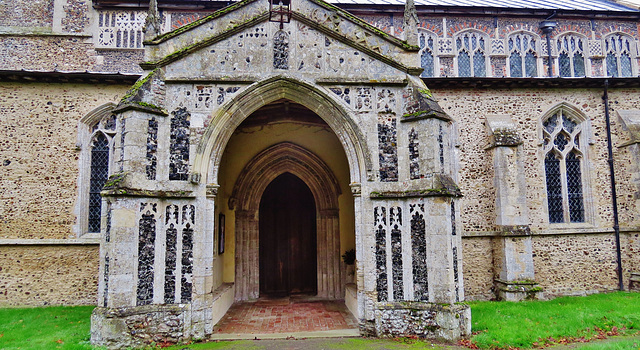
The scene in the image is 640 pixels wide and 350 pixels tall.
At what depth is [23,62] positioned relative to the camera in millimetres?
12664

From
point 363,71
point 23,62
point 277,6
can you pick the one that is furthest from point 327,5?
point 23,62

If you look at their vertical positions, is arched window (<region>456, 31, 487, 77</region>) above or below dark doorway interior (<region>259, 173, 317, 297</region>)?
above

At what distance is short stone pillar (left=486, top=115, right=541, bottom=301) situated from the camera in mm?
10508

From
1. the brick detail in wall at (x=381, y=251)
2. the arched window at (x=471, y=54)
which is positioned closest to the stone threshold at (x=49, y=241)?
the brick detail in wall at (x=381, y=251)

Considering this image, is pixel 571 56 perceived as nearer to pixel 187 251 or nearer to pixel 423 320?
pixel 423 320

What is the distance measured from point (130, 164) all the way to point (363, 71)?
190 inches

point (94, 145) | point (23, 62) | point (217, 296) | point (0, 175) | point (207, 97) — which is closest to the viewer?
point (207, 97)

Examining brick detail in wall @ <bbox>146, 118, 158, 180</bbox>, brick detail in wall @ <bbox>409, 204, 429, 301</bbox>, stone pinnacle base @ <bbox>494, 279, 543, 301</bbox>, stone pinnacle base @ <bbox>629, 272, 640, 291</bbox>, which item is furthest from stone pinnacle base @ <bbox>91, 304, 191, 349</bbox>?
stone pinnacle base @ <bbox>629, 272, 640, 291</bbox>

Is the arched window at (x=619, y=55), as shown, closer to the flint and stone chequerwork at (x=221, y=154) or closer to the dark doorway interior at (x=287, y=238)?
the flint and stone chequerwork at (x=221, y=154)

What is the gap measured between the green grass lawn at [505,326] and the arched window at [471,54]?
7.84 metres

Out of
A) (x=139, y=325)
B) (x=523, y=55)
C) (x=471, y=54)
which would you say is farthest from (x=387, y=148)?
(x=523, y=55)

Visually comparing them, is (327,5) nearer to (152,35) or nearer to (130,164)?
(152,35)

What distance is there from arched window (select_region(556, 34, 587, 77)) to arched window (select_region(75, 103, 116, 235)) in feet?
49.7

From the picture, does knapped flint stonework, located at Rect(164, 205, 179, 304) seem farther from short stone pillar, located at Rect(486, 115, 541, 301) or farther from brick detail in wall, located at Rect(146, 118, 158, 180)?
short stone pillar, located at Rect(486, 115, 541, 301)
